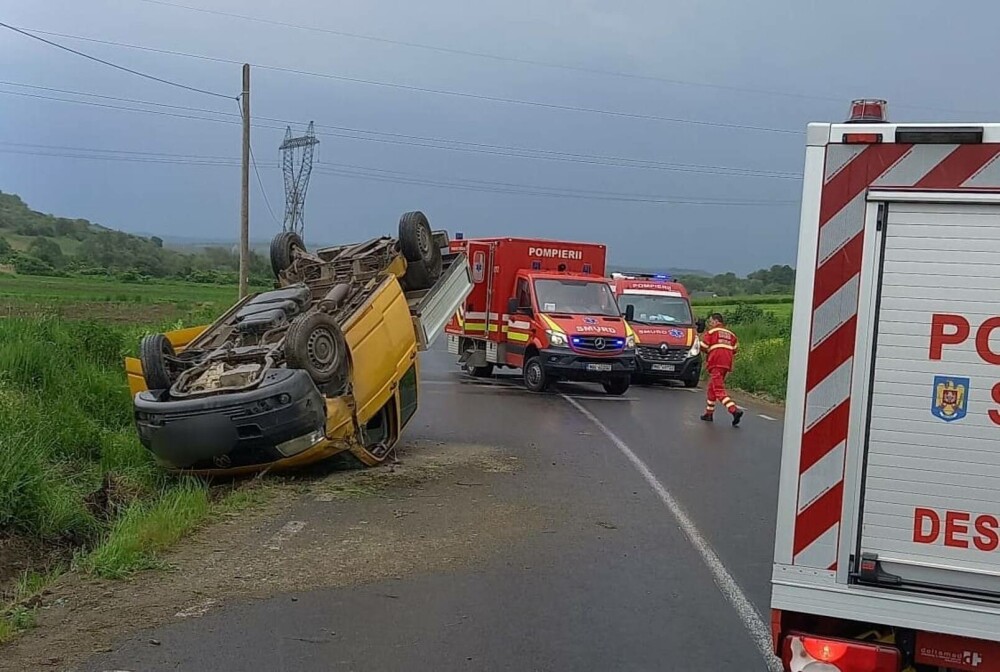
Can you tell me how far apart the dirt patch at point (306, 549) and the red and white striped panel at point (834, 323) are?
149 inches

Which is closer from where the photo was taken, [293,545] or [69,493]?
[293,545]

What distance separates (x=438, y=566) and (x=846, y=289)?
4.44m

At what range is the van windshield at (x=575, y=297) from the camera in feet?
66.8

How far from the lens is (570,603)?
20.9ft

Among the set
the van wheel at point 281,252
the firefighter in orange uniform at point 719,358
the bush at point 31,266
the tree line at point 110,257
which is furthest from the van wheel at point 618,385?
the bush at point 31,266

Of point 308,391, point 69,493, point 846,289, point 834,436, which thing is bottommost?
point 69,493

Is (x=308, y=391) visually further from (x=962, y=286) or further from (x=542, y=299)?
(x=542, y=299)

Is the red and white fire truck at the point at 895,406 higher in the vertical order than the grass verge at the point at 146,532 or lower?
higher

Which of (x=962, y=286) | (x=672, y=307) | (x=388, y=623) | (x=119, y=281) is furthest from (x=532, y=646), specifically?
(x=119, y=281)

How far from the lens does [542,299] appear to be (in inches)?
802

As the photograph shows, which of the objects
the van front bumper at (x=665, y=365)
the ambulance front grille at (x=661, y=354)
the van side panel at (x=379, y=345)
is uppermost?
the van side panel at (x=379, y=345)

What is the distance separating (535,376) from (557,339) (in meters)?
0.98

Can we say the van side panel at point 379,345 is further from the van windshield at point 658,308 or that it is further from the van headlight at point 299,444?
the van windshield at point 658,308

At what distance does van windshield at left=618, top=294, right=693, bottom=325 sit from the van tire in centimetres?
349
